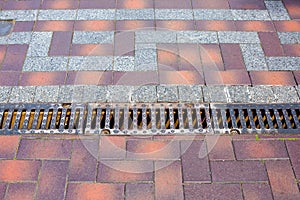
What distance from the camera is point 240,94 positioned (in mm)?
3229

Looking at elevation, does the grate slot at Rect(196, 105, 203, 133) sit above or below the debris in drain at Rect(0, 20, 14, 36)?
below

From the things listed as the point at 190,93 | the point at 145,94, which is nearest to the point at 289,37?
the point at 190,93

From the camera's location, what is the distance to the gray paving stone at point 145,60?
3.42m

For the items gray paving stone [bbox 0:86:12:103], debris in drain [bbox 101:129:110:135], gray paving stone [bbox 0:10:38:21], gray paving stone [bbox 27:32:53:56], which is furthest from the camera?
gray paving stone [bbox 0:10:38:21]

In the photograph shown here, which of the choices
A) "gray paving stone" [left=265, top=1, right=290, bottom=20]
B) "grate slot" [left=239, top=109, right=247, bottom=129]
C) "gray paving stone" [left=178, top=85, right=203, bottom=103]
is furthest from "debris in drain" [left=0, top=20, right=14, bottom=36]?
"gray paving stone" [left=265, top=1, right=290, bottom=20]

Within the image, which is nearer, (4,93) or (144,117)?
(144,117)

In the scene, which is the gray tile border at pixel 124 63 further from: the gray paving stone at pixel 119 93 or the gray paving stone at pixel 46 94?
the gray paving stone at pixel 46 94

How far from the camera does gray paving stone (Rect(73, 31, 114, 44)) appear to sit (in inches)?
143

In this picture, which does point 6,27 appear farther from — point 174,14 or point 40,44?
point 174,14

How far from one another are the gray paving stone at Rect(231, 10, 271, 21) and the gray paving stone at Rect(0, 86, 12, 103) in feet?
7.78

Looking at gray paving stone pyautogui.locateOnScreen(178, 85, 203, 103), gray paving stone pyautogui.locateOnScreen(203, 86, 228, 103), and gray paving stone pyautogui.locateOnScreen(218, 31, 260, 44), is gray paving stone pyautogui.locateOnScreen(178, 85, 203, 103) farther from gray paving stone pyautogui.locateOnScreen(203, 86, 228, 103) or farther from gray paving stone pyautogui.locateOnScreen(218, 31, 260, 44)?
gray paving stone pyautogui.locateOnScreen(218, 31, 260, 44)

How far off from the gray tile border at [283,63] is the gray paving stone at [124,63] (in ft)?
4.22

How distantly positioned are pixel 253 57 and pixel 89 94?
1.58 meters

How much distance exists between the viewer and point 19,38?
366 centimetres
